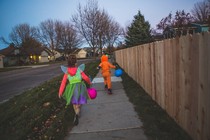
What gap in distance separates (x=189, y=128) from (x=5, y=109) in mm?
5977

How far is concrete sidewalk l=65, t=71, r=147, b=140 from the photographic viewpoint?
3.96 meters

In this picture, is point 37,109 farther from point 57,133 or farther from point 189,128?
point 189,128

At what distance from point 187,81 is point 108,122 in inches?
77.9

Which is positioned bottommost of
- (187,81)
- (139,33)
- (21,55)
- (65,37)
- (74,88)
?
(74,88)

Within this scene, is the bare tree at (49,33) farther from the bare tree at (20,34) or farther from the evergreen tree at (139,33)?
the evergreen tree at (139,33)

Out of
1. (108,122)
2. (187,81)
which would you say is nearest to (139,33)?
(108,122)

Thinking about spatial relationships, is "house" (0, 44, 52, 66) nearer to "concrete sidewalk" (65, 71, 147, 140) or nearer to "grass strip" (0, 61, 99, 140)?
"grass strip" (0, 61, 99, 140)

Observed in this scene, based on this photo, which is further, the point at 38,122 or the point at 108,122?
the point at 38,122

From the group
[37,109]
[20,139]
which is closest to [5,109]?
[37,109]

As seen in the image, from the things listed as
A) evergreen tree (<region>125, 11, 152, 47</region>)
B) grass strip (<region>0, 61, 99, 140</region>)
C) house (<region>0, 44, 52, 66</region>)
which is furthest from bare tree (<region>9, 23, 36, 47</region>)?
grass strip (<region>0, 61, 99, 140</region>)

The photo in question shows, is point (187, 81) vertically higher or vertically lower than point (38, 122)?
higher

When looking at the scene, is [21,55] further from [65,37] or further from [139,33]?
[139,33]

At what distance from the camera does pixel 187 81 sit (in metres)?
3.53

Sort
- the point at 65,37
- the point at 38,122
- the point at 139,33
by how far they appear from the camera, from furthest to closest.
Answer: the point at 65,37
the point at 139,33
the point at 38,122
